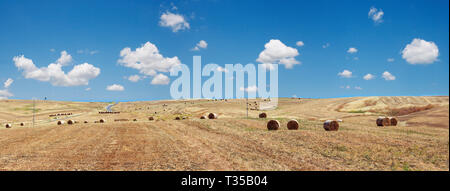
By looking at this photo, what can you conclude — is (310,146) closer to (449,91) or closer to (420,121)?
(449,91)

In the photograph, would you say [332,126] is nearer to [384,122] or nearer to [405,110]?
[384,122]

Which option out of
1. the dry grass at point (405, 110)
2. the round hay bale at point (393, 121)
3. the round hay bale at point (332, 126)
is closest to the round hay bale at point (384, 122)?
the round hay bale at point (393, 121)

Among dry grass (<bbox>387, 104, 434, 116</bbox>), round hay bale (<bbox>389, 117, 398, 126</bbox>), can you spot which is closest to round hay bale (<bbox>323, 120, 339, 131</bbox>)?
round hay bale (<bbox>389, 117, 398, 126</bbox>)

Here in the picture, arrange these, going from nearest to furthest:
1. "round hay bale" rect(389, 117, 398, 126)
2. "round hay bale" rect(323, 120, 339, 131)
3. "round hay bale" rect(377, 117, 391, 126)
Answer: 1. "round hay bale" rect(323, 120, 339, 131)
2. "round hay bale" rect(377, 117, 391, 126)
3. "round hay bale" rect(389, 117, 398, 126)

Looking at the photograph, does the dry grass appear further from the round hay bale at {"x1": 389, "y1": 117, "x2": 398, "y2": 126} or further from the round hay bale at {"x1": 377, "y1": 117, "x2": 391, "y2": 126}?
the round hay bale at {"x1": 377, "y1": 117, "x2": 391, "y2": 126}

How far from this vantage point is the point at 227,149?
18.2 meters

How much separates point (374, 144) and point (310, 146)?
4.50 m

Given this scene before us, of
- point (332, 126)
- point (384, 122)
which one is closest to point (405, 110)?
point (384, 122)

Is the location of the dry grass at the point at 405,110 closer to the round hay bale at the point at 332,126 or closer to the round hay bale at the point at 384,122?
the round hay bale at the point at 384,122

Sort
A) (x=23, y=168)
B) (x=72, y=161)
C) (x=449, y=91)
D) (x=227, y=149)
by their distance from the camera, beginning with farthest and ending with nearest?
(x=227, y=149) → (x=72, y=161) → (x=23, y=168) → (x=449, y=91)

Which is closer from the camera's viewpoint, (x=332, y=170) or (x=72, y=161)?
(x=332, y=170)

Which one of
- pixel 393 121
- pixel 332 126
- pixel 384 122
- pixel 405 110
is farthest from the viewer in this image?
pixel 405 110
